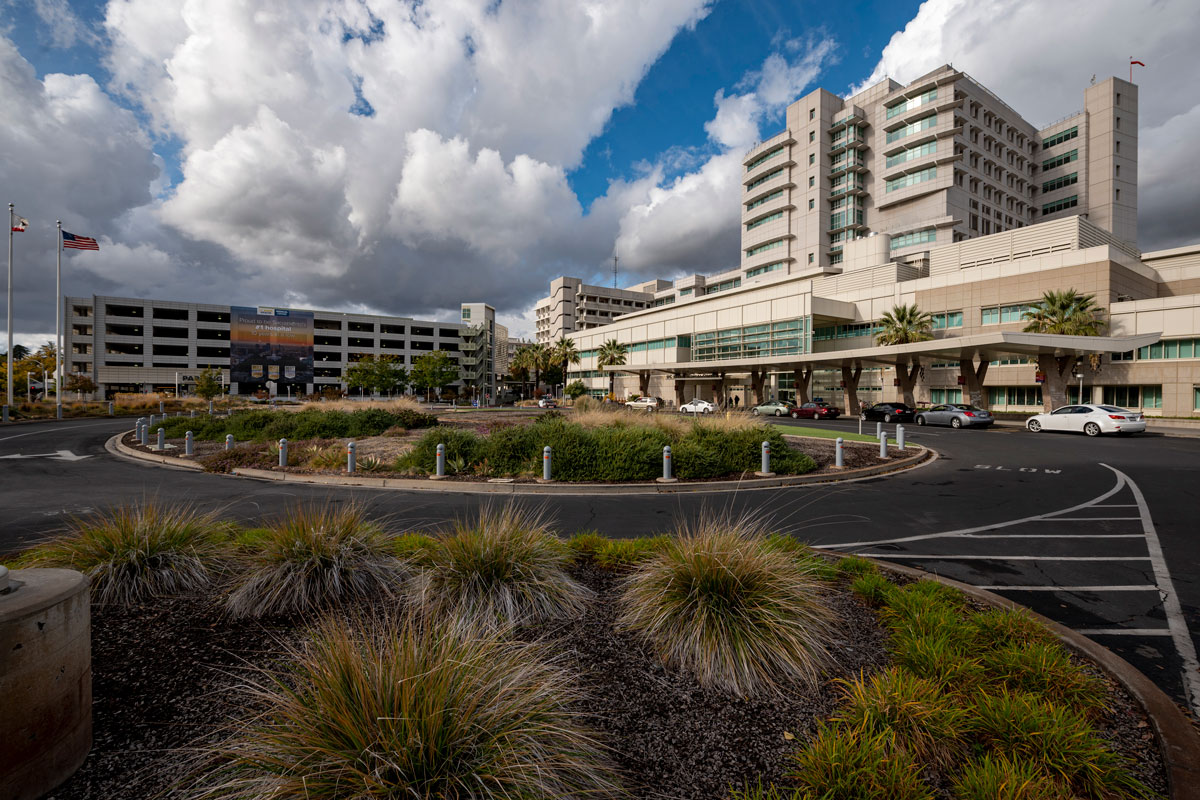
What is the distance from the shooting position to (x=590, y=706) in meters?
2.91

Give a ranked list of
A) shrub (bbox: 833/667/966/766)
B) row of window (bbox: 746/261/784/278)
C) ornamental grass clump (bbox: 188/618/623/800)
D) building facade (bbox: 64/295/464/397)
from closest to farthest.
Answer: ornamental grass clump (bbox: 188/618/623/800) < shrub (bbox: 833/667/966/766) < row of window (bbox: 746/261/784/278) < building facade (bbox: 64/295/464/397)

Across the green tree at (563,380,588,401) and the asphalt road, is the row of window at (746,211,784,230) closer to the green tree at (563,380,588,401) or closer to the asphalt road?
the green tree at (563,380,588,401)

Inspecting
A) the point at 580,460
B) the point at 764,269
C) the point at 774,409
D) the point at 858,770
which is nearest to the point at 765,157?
the point at 764,269

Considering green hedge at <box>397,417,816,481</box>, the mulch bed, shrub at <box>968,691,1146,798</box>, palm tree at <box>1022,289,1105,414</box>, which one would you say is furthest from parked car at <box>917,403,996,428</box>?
shrub at <box>968,691,1146,798</box>

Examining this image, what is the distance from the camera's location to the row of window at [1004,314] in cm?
4094

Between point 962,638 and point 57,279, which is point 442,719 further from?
point 57,279

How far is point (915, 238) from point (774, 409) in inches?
1418

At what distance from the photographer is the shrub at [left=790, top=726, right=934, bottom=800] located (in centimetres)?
223

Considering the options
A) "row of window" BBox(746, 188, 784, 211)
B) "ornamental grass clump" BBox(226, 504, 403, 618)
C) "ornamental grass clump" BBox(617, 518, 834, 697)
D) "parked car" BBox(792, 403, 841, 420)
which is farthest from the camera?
"row of window" BBox(746, 188, 784, 211)

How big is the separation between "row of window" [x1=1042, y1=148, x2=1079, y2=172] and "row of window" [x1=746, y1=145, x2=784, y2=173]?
118 ft

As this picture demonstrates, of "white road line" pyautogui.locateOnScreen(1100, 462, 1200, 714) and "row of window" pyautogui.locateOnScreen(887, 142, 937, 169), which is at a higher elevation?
"row of window" pyautogui.locateOnScreen(887, 142, 937, 169)

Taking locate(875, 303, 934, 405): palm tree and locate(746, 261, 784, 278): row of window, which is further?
locate(746, 261, 784, 278): row of window

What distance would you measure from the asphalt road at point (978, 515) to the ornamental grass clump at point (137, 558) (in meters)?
3.22

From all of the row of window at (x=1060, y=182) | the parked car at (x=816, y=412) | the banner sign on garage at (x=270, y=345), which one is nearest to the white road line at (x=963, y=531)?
the parked car at (x=816, y=412)
